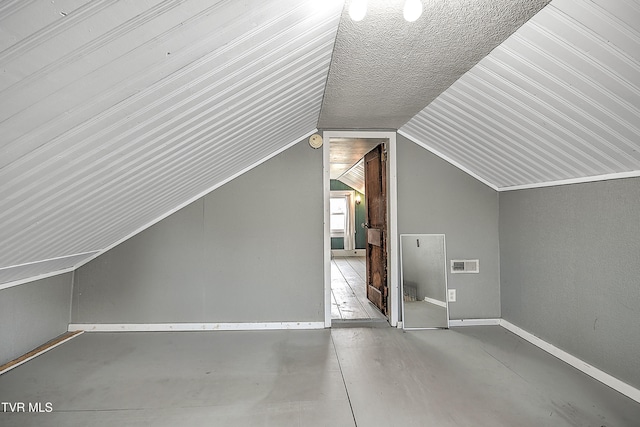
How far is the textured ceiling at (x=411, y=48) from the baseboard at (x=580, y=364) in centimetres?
249

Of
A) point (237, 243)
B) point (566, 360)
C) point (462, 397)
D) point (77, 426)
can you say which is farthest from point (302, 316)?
point (566, 360)

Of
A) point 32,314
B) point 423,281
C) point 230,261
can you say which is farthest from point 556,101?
point 32,314

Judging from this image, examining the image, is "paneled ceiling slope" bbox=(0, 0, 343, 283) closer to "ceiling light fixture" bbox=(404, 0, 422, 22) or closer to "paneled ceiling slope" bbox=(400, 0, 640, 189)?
"ceiling light fixture" bbox=(404, 0, 422, 22)

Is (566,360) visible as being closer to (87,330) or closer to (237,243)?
(237,243)

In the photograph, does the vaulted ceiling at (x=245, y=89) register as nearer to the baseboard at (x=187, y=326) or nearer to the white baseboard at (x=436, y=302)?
the baseboard at (x=187, y=326)

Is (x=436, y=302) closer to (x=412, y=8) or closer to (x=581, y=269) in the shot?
(x=581, y=269)

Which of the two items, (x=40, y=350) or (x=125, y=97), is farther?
(x=40, y=350)

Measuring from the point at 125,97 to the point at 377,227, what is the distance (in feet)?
11.4

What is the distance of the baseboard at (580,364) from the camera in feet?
7.47

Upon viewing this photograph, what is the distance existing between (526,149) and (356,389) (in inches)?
94.8

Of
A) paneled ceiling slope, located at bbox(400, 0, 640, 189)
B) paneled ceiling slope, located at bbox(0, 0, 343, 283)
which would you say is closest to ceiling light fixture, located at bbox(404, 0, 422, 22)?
paneled ceiling slope, located at bbox(0, 0, 343, 283)

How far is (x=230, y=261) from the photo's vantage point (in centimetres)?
372

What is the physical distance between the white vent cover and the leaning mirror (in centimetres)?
13

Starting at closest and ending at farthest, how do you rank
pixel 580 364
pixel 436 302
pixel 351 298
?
1. pixel 580 364
2. pixel 436 302
3. pixel 351 298
